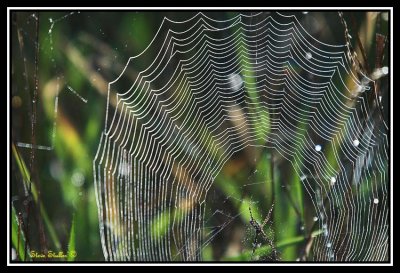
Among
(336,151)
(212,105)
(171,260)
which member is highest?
(212,105)

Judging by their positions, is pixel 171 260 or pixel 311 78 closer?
pixel 171 260

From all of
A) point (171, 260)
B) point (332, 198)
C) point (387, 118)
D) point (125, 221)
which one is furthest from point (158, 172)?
point (387, 118)

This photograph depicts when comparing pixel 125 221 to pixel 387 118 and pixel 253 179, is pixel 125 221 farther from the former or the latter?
pixel 387 118

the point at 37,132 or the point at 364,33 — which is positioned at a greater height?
the point at 364,33

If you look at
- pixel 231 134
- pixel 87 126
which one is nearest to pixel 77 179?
pixel 87 126

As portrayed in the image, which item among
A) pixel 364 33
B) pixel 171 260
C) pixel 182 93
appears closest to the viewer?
pixel 171 260
